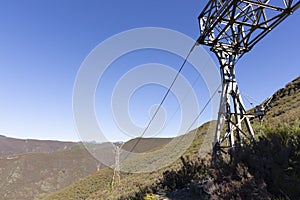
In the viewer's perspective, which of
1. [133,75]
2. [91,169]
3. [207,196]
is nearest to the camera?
[207,196]

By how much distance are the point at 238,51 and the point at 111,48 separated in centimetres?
1097

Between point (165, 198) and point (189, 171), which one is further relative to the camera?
point (189, 171)

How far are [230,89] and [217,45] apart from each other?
1.61 metres

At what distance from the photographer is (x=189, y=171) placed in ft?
21.9

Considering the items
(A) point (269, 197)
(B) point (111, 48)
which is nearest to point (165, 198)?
(A) point (269, 197)

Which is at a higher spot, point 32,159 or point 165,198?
point 32,159

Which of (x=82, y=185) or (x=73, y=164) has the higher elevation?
(x=73, y=164)

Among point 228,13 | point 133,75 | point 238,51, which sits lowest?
point 238,51

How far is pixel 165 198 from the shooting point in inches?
218

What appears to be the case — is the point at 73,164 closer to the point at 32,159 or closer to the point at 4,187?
the point at 32,159

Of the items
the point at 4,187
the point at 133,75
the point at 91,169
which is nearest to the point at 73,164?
the point at 91,169

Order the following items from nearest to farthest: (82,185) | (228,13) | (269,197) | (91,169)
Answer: (269,197) < (228,13) < (82,185) < (91,169)

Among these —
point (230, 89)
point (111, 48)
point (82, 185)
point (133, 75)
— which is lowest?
point (82, 185)

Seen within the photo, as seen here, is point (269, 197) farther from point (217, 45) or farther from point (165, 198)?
point (217, 45)
